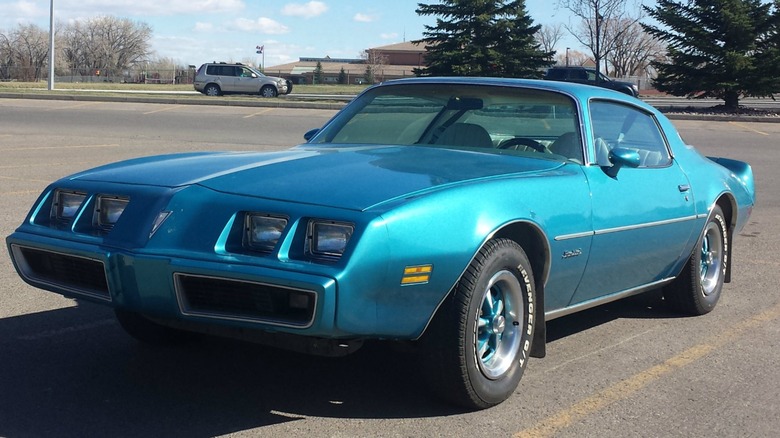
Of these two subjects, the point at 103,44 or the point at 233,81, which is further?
the point at 103,44

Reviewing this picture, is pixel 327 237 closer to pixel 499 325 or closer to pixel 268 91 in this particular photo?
pixel 499 325

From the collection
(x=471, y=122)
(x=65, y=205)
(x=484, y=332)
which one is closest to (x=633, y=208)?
(x=471, y=122)

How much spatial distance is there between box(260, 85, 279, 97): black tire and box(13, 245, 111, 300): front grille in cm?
3490

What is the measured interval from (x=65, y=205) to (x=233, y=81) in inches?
1375

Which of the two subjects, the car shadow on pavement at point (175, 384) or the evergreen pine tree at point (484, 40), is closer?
the car shadow on pavement at point (175, 384)

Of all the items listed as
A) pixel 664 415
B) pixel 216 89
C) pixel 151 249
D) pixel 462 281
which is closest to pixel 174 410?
pixel 151 249

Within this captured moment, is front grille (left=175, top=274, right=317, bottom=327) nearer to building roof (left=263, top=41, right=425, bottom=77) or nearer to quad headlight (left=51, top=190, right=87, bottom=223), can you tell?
quad headlight (left=51, top=190, right=87, bottom=223)

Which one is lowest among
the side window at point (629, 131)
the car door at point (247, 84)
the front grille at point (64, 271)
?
the front grille at point (64, 271)

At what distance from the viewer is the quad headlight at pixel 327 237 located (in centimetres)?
333

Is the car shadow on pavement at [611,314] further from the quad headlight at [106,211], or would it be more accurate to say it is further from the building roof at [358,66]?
the building roof at [358,66]

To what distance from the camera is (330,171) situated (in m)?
3.86

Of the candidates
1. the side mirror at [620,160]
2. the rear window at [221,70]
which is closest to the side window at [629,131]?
the side mirror at [620,160]

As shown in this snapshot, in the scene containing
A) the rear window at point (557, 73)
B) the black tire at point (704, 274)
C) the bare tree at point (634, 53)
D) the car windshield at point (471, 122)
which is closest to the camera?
the car windshield at point (471, 122)

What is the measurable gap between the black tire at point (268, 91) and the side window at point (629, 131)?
33599 millimetres
